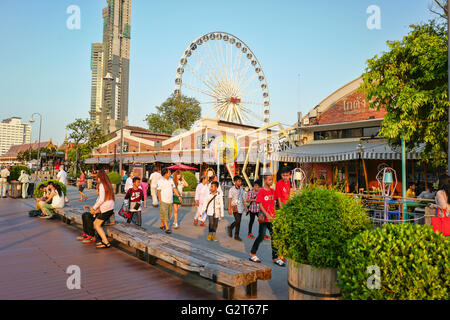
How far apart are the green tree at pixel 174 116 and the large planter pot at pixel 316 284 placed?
138 ft

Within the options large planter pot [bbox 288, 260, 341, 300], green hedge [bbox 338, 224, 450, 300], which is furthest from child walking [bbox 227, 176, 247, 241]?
green hedge [bbox 338, 224, 450, 300]

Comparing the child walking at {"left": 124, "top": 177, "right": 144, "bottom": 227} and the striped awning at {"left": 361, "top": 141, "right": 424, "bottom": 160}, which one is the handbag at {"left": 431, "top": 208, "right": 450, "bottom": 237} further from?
the striped awning at {"left": 361, "top": 141, "right": 424, "bottom": 160}

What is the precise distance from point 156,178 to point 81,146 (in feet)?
113

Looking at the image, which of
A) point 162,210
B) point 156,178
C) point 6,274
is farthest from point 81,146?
point 6,274

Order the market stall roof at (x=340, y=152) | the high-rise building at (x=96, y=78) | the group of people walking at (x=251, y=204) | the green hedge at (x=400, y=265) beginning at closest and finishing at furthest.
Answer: the green hedge at (x=400, y=265) → the group of people walking at (x=251, y=204) → the market stall roof at (x=340, y=152) → the high-rise building at (x=96, y=78)

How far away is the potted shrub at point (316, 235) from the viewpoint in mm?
3236

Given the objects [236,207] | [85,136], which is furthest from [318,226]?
[85,136]

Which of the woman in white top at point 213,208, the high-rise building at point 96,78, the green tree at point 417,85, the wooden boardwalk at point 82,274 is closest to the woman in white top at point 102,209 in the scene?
the wooden boardwalk at point 82,274

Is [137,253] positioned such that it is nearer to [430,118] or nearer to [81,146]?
[430,118]

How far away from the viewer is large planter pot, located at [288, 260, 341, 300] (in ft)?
10.5

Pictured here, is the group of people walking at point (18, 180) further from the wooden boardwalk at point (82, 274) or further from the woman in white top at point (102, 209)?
the woman in white top at point (102, 209)

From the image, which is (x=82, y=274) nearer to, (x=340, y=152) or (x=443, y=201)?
(x=443, y=201)

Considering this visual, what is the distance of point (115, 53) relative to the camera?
13812 cm
